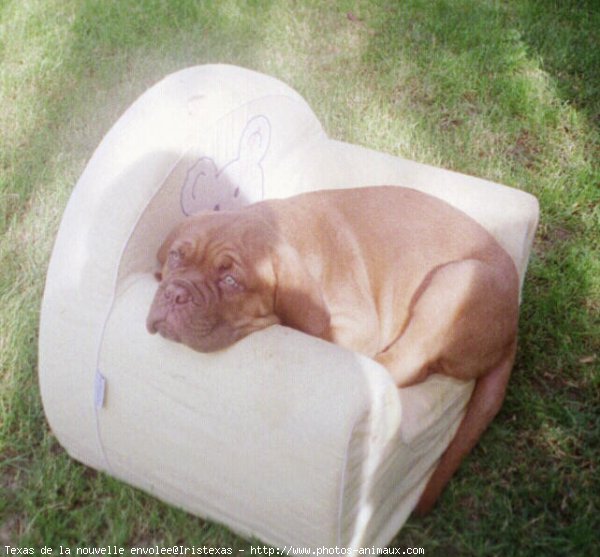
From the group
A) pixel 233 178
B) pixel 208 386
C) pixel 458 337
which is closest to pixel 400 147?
pixel 233 178

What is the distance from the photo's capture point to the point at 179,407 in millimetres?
2625

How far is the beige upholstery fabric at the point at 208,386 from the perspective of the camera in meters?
2.46

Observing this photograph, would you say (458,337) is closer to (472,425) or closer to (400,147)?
(472,425)

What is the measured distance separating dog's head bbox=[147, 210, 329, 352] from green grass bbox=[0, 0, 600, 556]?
765 mm

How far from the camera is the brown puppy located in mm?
2646

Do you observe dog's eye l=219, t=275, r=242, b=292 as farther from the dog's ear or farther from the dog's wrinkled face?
the dog's ear

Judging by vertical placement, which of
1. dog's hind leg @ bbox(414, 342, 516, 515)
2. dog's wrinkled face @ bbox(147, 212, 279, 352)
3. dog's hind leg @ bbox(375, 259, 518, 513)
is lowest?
dog's hind leg @ bbox(414, 342, 516, 515)

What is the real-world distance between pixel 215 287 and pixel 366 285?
717mm

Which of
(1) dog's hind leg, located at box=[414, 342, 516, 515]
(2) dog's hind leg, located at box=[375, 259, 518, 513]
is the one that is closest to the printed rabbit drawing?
(2) dog's hind leg, located at box=[375, 259, 518, 513]

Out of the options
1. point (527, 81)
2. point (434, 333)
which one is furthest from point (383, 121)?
point (434, 333)

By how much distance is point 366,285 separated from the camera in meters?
3.13

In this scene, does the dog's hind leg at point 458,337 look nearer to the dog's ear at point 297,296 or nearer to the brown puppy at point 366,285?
the brown puppy at point 366,285

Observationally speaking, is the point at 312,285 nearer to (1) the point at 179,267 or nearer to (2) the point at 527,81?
(1) the point at 179,267

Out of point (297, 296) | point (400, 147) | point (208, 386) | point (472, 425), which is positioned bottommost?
point (472, 425)
